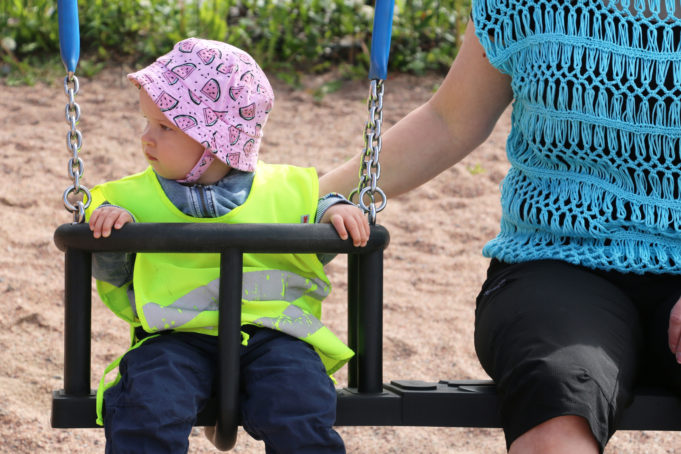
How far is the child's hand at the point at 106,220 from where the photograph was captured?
168 cm

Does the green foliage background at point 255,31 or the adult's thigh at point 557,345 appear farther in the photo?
the green foliage background at point 255,31

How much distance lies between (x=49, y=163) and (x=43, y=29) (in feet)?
4.97

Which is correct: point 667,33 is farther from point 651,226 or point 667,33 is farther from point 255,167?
point 255,167

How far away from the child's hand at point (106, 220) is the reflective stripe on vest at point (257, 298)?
→ 186 mm

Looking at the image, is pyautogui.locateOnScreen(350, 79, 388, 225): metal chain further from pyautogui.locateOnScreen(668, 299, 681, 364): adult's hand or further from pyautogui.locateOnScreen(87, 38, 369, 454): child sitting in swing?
pyautogui.locateOnScreen(668, 299, 681, 364): adult's hand

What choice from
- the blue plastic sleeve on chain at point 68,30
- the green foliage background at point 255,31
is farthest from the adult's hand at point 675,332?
the green foliage background at point 255,31

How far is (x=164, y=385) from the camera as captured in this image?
1680mm

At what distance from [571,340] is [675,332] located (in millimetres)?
221

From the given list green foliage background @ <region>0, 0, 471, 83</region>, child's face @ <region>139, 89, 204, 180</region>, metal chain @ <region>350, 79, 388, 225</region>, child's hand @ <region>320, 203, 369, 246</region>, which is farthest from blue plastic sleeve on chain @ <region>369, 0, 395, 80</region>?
green foliage background @ <region>0, 0, 471, 83</region>

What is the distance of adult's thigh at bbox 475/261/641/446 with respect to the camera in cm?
148

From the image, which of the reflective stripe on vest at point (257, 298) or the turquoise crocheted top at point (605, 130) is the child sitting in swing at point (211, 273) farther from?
the turquoise crocheted top at point (605, 130)

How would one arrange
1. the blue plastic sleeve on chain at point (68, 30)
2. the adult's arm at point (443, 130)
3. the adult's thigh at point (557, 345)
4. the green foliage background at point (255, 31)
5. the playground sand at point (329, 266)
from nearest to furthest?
the adult's thigh at point (557, 345)
the blue plastic sleeve on chain at point (68, 30)
the adult's arm at point (443, 130)
the playground sand at point (329, 266)
the green foliage background at point (255, 31)

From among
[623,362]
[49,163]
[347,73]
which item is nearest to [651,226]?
[623,362]

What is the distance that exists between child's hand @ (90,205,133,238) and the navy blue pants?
238 millimetres
